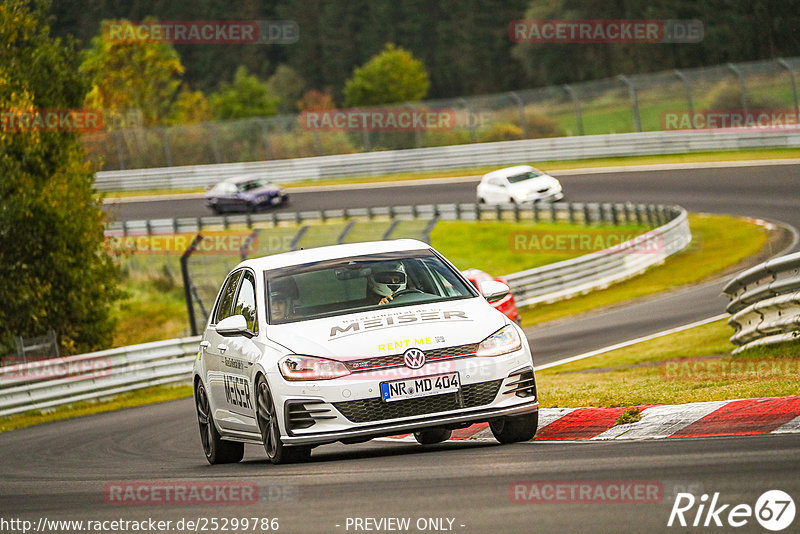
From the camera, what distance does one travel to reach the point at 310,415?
26.6ft

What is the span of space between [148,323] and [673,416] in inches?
1249

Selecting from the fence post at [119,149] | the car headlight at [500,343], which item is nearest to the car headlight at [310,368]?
the car headlight at [500,343]

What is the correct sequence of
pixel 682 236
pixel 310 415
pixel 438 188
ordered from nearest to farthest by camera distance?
pixel 310 415, pixel 682 236, pixel 438 188

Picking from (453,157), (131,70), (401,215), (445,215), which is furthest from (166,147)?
(131,70)

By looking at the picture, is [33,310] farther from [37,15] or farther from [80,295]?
[37,15]

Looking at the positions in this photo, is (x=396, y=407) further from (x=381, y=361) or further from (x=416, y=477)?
(x=416, y=477)

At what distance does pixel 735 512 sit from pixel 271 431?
4099 millimetres

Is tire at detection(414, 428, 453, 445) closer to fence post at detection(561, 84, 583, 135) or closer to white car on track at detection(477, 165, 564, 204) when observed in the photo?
white car on track at detection(477, 165, 564, 204)

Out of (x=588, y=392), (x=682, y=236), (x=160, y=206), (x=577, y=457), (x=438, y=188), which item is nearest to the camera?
(x=577, y=457)

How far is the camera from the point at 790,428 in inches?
276

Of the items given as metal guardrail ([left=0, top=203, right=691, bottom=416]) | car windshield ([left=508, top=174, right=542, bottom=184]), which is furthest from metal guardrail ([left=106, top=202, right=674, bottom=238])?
car windshield ([left=508, top=174, right=542, bottom=184])

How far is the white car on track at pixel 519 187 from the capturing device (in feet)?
137

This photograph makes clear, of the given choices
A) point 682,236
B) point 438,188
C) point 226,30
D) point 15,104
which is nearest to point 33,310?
point 15,104

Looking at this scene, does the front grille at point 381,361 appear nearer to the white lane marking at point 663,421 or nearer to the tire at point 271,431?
the tire at point 271,431
